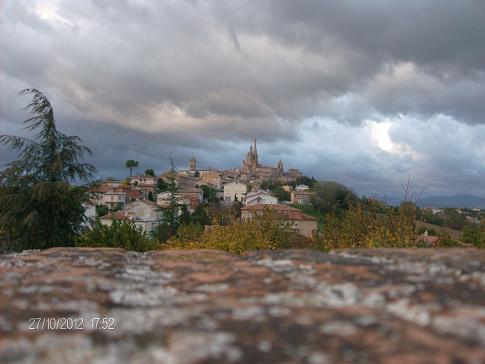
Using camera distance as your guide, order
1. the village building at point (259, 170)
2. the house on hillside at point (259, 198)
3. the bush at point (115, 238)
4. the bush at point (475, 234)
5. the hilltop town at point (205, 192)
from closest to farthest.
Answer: the bush at point (115, 238) → the bush at point (475, 234) → the hilltop town at point (205, 192) → the house on hillside at point (259, 198) → the village building at point (259, 170)

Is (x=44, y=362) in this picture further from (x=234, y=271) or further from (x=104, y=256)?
(x=104, y=256)

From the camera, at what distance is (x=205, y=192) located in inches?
3920

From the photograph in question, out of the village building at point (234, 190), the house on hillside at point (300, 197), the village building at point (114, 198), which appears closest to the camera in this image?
the village building at point (114, 198)

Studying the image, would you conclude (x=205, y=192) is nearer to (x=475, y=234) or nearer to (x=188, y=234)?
(x=188, y=234)

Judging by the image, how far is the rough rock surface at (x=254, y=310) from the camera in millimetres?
1218

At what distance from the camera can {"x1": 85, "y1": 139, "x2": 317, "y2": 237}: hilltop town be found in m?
52.7

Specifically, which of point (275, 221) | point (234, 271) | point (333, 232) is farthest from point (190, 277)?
point (275, 221)

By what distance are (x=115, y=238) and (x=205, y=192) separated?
299 ft

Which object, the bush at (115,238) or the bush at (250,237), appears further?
the bush at (250,237)

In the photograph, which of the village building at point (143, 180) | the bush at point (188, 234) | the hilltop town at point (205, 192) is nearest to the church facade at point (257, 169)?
the hilltop town at point (205, 192)

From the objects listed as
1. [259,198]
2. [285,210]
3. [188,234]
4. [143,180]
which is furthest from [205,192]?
[188,234]

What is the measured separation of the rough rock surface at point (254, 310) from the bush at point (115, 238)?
621cm

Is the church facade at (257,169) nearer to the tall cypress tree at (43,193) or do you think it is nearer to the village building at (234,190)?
the village building at (234,190)
